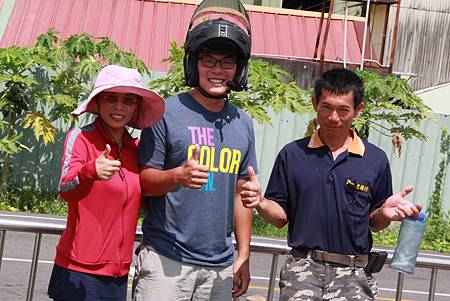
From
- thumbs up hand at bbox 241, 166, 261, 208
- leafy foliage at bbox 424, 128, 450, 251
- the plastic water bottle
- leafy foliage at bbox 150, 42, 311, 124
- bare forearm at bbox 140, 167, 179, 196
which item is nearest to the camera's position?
bare forearm at bbox 140, 167, 179, 196

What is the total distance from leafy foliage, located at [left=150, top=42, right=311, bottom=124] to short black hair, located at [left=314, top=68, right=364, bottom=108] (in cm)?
766

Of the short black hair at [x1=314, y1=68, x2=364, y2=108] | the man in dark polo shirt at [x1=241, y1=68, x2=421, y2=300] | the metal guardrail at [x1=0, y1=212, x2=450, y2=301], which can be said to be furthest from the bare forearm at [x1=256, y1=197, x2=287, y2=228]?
the short black hair at [x1=314, y1=68, x2=364, y2=108]

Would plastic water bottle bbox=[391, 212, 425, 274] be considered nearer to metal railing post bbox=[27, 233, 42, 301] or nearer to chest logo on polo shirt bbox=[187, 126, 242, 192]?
chest logo on polo shirt bbox=[187, 126, 242, 192]

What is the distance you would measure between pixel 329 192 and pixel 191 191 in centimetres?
67

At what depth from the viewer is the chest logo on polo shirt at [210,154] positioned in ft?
13.7

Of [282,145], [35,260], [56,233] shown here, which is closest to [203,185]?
[56,233]

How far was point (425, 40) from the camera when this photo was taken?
23828 mm

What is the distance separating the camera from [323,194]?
4430 mm

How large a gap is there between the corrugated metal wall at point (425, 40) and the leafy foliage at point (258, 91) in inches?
438

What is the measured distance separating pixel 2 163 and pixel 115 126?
31.8 ft

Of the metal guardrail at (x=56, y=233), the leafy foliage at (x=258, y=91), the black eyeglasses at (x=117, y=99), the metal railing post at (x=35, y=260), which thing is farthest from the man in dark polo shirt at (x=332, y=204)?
the leafy foliage at (x=258, y=91)

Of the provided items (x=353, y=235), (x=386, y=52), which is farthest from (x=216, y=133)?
(x=386, y=52)

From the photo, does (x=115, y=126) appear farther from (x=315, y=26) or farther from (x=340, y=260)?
(x=315, y=26)

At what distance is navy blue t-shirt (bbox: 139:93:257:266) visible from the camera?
4164mm
